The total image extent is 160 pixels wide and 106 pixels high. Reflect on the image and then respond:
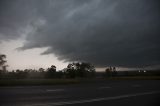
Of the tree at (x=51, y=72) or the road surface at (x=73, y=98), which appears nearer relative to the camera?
the road surface at (x=73, y=98)

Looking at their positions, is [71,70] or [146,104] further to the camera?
[71,70]

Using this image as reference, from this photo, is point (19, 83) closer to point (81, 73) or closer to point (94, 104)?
point (94, 104)

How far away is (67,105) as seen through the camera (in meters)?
10.8

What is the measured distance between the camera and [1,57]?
55.1m

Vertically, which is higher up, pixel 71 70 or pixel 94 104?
pixel 71 70

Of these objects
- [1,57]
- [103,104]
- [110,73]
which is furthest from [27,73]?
[103,104]

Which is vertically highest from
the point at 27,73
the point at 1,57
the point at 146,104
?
the point at 1,57

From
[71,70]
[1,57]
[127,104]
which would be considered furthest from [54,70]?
[127,104]

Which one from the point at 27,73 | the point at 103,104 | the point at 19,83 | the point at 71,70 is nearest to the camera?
the point at 103,104

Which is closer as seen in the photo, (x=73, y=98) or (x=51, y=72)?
(x=73, y=98)

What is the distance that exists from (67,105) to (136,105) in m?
3.48

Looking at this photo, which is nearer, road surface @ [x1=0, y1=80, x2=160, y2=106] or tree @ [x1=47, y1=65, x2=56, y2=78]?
road surface @ [x1=0, y1=80, x2=160, y2=106]

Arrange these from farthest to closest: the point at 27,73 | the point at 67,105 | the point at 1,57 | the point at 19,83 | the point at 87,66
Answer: the point at 87,66
the point at 1,57
the point at 27,73
the point at 19,83
the point at 67,105

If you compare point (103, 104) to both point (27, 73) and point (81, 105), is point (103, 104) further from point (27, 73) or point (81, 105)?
point (27, 73)
